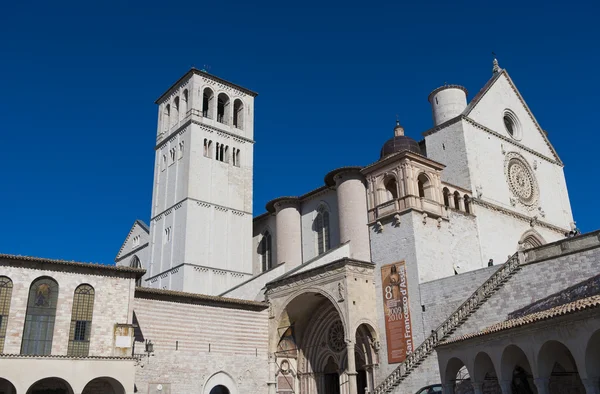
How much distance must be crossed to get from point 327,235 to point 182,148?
1347cm

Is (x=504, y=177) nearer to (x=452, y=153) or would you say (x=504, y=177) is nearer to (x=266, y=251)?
(x=452, y=153)

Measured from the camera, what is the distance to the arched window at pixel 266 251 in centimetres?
3654

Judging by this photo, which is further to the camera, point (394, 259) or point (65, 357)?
point (394, 259)

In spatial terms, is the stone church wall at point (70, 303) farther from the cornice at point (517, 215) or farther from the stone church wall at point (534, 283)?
the cornice at point (517, 215)

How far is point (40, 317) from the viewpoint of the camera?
1947 centimetres

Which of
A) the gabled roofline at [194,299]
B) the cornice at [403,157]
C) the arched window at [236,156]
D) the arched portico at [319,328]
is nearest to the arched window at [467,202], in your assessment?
the cornice at [403,157]

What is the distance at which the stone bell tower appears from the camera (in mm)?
36219

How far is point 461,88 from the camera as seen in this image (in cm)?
3092

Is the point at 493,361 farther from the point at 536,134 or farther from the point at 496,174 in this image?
the point at 536,134

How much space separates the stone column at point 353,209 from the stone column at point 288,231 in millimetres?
4775

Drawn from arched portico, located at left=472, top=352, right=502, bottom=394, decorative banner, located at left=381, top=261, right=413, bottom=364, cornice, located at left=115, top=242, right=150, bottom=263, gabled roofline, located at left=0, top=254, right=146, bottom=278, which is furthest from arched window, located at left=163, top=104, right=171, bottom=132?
arched portico, located at left=472, top=352, right=502, bottom=394

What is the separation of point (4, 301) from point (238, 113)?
Answer: 25.9 metres

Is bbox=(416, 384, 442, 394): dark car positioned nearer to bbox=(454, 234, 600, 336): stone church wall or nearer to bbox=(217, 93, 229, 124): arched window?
bbox=(454, 234, 600, 336): stone church wall

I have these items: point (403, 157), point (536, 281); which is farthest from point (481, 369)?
point (403, 157)
